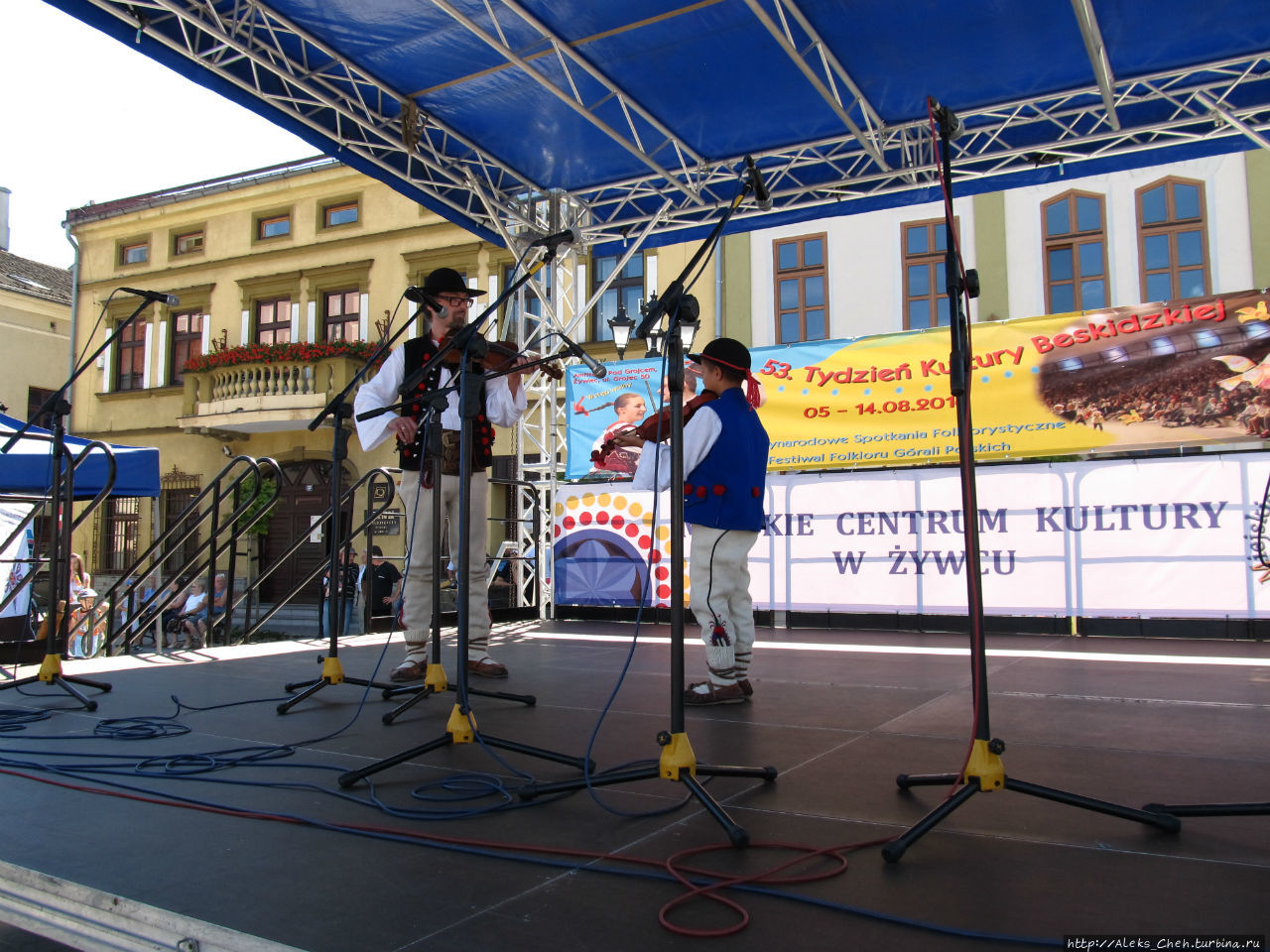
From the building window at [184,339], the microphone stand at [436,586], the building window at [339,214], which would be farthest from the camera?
the building window at [184,339]

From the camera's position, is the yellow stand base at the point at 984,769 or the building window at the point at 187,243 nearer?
the yellow stand base at the point at 984,769

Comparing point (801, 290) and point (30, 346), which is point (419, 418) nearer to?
point (801, 290)

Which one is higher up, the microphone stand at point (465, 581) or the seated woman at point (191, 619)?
the microphone stand at point (465, 581)

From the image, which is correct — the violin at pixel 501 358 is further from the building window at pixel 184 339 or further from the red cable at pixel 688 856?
the building window at pixel 184 339

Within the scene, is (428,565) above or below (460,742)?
above

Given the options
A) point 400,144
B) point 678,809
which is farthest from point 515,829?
point 400,144

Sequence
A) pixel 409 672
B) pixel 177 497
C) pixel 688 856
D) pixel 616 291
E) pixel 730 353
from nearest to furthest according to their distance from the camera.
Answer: pixel 688 856 → pixel 730 353 → pixel 409 672 → pixel 616 291 → pixel 177 497

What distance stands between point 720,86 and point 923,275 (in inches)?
313

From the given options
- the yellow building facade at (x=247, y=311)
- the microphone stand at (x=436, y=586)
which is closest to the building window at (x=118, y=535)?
the yellow building facade at (x=247, y=311)

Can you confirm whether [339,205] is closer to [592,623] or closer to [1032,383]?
[592,623]

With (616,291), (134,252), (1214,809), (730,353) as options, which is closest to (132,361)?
(134,252)

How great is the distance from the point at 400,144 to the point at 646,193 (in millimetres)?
1911

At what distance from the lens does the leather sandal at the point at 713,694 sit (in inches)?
137

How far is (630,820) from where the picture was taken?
1.96 metres
